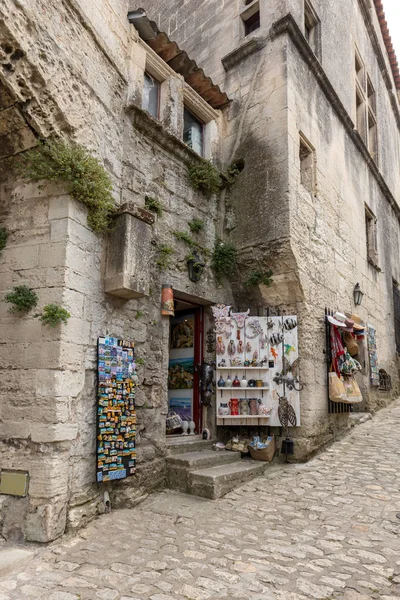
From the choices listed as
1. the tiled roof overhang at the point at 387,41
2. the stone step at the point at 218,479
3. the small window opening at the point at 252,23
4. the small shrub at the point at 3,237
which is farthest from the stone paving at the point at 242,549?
the tiled roof overhang at the point at 387,41

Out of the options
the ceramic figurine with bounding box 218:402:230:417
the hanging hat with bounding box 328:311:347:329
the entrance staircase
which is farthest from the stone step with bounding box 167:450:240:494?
the hanging hat with bounding box 328:311:347:329

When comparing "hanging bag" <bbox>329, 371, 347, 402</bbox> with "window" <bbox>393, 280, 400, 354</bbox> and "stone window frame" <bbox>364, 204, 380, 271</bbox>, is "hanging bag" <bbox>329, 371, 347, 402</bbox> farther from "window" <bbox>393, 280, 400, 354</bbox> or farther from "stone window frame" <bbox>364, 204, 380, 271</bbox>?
"window" <bbox>393, 280, 400, 354</bbox>

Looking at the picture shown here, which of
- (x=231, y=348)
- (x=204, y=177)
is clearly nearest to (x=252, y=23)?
(x=204, y=177)

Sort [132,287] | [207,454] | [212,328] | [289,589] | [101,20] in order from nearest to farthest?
[289,589], [132,287], [101,20], [207,454], [212,328]

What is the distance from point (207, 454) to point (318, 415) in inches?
63.3

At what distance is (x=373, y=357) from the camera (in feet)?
27.1

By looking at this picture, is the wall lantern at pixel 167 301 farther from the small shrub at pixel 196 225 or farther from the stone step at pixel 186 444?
the stone step at pixel 186 444

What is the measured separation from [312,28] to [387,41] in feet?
19.4

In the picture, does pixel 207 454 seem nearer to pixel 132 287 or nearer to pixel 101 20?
pixel 132 287

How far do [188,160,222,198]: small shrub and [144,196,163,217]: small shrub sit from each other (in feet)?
3.11

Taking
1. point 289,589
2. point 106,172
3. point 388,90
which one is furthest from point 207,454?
point 388,90

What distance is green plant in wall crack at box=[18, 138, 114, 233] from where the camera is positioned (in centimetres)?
379

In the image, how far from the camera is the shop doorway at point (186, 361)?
5.94 m

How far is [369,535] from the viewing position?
3.32m
